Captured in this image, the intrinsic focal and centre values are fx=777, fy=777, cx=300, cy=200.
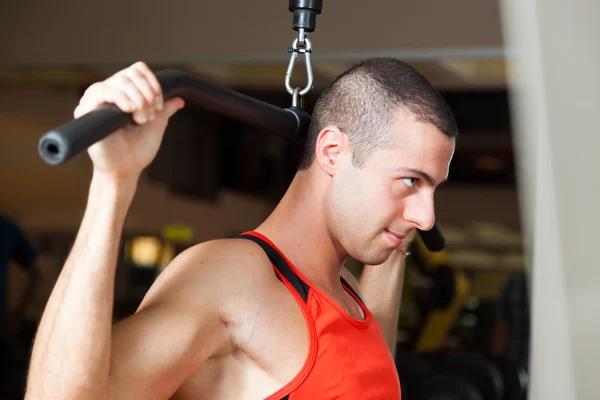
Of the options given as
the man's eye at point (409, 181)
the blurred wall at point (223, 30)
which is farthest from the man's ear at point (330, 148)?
the blurred wall at point (223, 30)

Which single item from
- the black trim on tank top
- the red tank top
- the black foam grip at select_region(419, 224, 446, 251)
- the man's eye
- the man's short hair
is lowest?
the red tank top

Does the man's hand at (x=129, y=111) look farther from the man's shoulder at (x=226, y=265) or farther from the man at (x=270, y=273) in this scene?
the man's shoulder at (x=226, y=265)

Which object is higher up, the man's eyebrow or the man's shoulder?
the man's eyebrow

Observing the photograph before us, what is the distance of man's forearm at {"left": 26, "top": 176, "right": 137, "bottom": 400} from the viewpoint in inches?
30.2

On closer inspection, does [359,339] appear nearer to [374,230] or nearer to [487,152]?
[374,230]

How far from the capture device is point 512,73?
62 cm

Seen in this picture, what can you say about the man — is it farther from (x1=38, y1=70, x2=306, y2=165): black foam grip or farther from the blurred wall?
the blurred wall

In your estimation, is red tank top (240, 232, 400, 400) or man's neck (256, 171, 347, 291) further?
man's neck (256, 171, 347, 291)

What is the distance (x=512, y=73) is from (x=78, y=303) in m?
0.46

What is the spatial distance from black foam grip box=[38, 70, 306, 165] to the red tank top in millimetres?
187

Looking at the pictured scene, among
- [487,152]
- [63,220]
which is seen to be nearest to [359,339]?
[63,220]

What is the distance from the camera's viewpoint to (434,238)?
1543mm

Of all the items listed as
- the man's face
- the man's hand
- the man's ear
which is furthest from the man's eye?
the man's hand

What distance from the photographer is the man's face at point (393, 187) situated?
3.61ft
